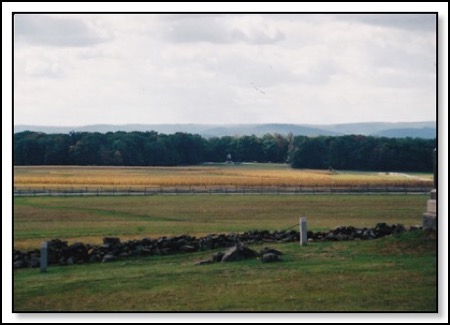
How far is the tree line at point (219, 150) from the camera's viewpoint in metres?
21.1

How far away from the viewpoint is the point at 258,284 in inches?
622

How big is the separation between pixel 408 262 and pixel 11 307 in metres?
7.18

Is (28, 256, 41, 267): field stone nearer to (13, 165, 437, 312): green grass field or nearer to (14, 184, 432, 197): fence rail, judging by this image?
(13, 165, 437, 312): green grass field

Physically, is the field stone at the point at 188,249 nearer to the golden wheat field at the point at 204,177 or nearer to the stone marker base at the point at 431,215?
the golden wheat field at the point at 204,177

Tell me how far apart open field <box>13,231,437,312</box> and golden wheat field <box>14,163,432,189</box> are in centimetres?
383

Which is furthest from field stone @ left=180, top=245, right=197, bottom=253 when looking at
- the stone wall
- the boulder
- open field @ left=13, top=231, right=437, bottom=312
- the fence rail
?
the fence rail

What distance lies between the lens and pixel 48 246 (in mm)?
18938

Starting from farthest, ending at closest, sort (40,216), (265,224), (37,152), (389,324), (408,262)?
(265,224) < (40,216) < (37,152) < (408,262) < (389,324)

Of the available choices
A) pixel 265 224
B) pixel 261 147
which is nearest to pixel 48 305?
pixel 265 224

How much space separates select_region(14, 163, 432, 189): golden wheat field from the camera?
2334 centimetres

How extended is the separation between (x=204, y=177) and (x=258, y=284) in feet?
50.5

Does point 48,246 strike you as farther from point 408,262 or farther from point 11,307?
point 408,262

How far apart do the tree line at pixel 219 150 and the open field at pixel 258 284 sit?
9.89 feet

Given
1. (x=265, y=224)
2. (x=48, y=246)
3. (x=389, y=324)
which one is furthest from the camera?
(x=265, y=224)
